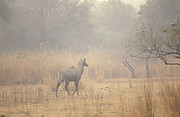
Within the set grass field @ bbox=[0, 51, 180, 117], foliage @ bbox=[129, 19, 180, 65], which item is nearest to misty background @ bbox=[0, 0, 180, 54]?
grass field @ bbox=[0, 51, 180, 117]

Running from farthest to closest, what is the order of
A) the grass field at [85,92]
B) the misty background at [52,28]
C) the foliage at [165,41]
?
the misty background at [52,28], the foliage at [165,41], the grass field at [85,92]

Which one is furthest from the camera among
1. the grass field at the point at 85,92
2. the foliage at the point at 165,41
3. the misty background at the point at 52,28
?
the misty background at the point at 52,28

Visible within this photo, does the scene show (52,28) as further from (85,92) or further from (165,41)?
(165,41)

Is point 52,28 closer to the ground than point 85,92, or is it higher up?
higher up

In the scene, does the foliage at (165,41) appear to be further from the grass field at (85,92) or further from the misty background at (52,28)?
the misty background at (52,28)

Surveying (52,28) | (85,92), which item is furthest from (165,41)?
(52,28)

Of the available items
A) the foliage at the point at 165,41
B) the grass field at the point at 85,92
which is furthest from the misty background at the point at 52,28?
the foliage at the point at 165,41

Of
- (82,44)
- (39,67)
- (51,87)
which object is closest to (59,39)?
(82,44)

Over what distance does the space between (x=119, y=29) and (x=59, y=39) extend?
1153cm

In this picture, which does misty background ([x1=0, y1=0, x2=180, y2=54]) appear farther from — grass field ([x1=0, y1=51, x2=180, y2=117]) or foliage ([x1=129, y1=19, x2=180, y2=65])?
foliage ([x1=129, y1=19, x2=180, y2=65])

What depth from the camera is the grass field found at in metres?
4.37

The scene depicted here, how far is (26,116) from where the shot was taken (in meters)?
5.61

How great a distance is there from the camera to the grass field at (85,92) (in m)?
4.37

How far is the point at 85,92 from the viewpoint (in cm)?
884
